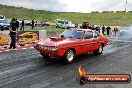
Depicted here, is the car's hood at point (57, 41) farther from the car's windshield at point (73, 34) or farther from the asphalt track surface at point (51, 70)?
the asphalt track surface at point (51, 70)

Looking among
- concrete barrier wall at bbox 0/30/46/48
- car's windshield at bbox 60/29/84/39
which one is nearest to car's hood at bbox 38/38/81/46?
car's windshield at bbox 60/29/84/39

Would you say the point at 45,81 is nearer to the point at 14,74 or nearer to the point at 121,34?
the point at 14,74

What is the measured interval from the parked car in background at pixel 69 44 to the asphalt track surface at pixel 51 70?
470 mm

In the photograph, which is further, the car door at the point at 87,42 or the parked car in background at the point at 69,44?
the car door at the point at 87,42

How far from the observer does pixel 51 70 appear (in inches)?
444

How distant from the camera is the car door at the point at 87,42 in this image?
14081 mm

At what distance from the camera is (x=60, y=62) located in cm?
1305

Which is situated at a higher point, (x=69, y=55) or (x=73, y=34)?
(x=73, y=34)

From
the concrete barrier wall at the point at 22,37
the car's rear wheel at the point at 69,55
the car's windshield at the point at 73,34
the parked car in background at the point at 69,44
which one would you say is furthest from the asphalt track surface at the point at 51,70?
the concrete barrier wall at the point at 22,37

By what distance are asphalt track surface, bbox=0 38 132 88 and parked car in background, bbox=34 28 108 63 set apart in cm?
→ 47

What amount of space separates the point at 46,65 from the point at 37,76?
7.24 feet

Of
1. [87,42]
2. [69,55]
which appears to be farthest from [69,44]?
[87,42]

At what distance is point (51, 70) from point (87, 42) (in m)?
3.67

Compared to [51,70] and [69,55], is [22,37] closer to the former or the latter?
[69,55]
